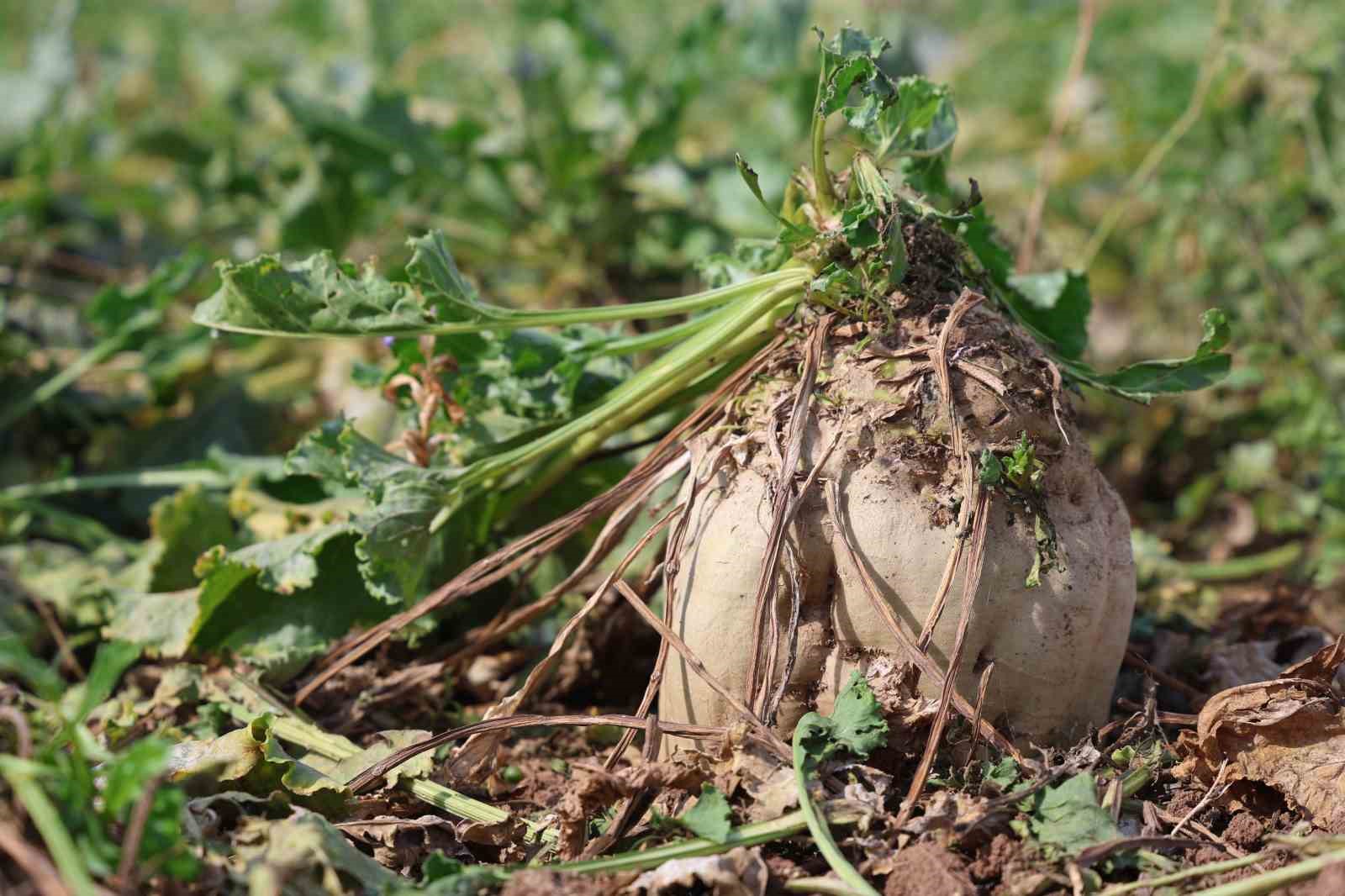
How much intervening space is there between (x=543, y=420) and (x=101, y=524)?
1.57 meters

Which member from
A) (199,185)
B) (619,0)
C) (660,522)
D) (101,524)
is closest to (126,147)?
(199,185)

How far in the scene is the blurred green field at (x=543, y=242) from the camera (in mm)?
2916

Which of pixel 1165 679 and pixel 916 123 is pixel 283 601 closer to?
pixel 916 123

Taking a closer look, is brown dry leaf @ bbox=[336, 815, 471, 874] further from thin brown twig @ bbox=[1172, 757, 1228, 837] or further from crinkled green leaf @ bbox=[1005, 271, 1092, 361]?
crinkled green leaf @ bbox=[1005, 271, 1092, 361]

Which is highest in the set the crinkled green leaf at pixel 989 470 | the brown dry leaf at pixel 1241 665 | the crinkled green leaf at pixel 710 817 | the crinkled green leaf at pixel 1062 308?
the crinkled green leaf at pixel 1062 308

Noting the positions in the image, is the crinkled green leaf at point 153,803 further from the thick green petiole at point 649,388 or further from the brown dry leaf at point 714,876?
the thick green petiole at point 649,388

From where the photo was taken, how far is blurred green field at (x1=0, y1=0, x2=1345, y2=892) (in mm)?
2916

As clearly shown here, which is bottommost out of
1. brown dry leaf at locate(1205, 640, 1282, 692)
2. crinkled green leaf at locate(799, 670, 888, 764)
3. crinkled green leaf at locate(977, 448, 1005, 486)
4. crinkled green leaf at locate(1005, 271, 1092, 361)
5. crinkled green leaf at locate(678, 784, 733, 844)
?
brown dry leaf at locate(1205, 640, 1282, 692)

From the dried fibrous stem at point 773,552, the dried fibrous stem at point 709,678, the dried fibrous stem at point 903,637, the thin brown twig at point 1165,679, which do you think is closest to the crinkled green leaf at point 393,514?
the dried fibrous stem at point 709,678

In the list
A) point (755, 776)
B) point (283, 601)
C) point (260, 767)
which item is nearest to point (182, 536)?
point (283, 601)

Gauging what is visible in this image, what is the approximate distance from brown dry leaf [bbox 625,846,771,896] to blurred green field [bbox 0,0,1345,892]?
100 cm

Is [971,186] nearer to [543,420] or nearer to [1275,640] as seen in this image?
[543,420]

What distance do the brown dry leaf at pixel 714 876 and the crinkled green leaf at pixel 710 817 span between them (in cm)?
3

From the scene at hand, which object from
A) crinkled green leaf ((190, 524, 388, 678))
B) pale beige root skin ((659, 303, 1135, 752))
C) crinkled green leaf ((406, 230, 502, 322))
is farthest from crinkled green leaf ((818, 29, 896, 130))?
crinkled green leaf ((190, 524, 388, 678))
